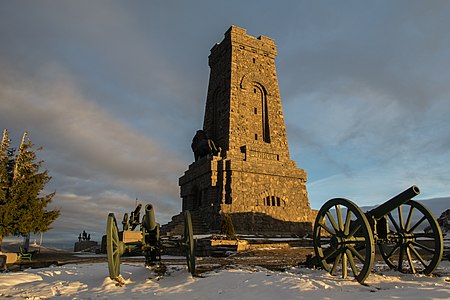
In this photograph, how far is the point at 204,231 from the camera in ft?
71.1

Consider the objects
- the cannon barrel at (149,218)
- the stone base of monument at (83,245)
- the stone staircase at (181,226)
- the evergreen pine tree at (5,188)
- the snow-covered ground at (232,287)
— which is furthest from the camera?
the stone base of monument at (83,245)

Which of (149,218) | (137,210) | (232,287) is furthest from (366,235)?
(137,210)

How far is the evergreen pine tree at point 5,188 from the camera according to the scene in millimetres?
15227

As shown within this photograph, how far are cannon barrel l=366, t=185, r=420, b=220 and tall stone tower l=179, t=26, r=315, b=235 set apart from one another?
594 inches

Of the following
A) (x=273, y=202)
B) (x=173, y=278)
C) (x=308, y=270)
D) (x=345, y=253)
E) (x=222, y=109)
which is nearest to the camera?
(x=345, y=253)

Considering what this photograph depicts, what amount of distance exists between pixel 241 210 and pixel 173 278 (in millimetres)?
15354

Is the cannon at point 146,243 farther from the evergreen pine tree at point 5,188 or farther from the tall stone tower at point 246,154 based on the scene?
Answer: the tall stone tower at point 246,154

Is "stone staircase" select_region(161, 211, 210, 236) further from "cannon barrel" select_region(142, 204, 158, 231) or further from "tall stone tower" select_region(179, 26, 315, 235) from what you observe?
"cannon barrel" select_region(142, 204, 158, 231)

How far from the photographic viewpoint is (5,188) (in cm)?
1634

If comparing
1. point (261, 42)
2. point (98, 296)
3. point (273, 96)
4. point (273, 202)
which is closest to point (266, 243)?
point (273, 202)

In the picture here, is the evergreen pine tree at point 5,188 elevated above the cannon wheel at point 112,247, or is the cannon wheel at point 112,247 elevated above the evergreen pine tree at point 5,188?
the evergreen pine tree at point 5,188

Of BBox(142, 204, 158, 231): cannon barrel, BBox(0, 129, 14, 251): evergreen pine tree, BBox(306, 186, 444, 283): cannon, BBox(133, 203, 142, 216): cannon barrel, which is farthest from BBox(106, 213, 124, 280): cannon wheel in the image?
BBox(0, 129, 14, 251): evergreen pine tree

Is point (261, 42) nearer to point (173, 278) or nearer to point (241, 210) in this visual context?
point (241, 210)

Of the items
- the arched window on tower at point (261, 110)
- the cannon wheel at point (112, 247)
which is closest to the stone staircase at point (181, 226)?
the arched window on tower at point (261, 110)
